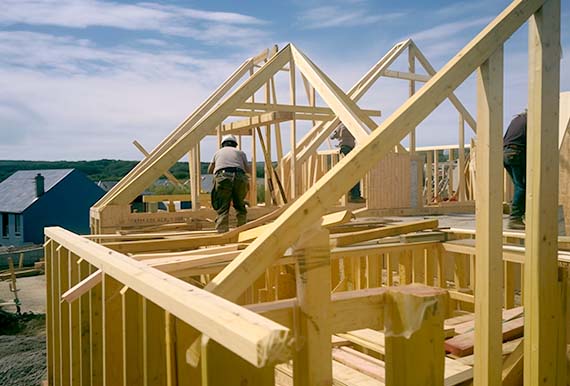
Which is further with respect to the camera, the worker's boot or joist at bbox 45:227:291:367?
the worker's boot

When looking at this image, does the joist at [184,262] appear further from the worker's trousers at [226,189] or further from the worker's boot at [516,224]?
the worker's boot at [516,224]

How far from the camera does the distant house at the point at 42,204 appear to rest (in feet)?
87.1

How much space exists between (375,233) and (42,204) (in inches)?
1043

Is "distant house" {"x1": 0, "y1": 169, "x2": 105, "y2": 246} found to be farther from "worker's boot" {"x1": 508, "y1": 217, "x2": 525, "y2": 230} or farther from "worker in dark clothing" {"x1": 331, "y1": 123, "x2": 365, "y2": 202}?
"worker's boot" {"x1": 508, "y1": 217, "x2": 525, "y2": 230}

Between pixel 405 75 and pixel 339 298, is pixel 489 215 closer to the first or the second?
pixel 339 298

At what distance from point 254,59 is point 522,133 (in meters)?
5.98

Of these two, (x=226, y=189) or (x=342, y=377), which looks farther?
(x=226, y=189)

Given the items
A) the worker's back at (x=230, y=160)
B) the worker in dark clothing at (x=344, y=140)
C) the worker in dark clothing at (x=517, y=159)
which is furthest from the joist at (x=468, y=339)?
the worker in dark clothing at (x=344, y=140)

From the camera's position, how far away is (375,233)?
436 centimetres

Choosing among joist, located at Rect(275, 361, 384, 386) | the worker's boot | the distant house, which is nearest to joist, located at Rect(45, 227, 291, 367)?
joist, located at Rect(275, 361, 384, 386)

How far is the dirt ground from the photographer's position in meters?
8.99

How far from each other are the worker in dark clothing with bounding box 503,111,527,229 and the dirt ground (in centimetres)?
808

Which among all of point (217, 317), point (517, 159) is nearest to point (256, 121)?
point (517, 159)

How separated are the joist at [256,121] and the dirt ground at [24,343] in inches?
218
